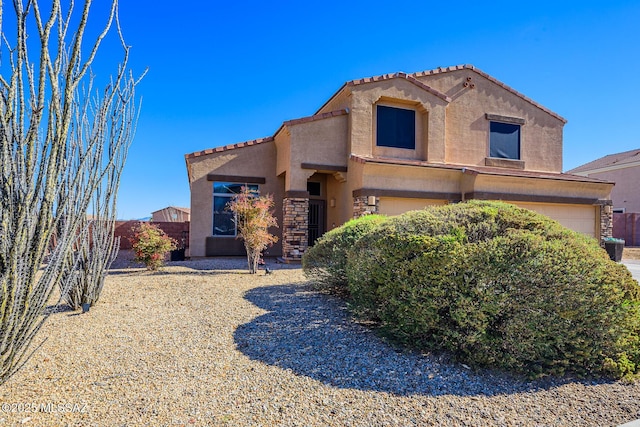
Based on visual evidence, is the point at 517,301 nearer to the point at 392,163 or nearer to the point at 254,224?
the point at 254,224

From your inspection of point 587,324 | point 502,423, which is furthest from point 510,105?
point 502,423

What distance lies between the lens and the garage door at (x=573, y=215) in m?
13.8

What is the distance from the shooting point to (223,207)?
43.5ft

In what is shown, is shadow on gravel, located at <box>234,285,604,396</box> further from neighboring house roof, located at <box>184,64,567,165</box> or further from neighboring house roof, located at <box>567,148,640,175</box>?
neighboring house roof, located at <box>567,148,640,175</box>

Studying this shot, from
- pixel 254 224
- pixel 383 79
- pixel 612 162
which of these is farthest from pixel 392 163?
pixel 612 162

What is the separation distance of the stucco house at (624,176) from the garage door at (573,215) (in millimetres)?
18245

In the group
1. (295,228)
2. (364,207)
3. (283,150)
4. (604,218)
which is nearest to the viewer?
(364,207)

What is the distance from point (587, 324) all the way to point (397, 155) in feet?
33.5

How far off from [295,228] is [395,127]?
221 inches

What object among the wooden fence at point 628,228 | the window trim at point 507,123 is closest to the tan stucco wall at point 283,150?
the window trim at point 507,123

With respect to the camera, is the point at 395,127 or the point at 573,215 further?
the point at 573,215

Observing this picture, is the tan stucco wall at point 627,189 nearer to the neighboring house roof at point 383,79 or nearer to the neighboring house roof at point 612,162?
the neighboring house roof at point 612,162

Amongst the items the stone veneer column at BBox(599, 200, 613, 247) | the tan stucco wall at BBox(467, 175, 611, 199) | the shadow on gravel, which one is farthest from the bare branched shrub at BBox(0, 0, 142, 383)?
the stone veneer column at BBox(599, 200, 613, 247)

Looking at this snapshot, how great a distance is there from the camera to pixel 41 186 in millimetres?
2785
